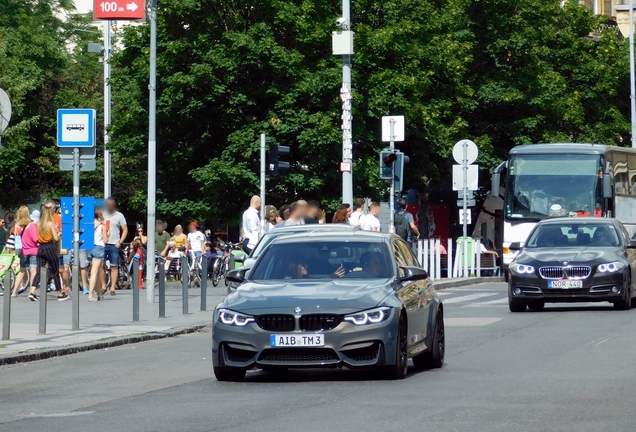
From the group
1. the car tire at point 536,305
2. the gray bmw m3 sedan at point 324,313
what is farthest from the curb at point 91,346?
the car tire at point 536,305

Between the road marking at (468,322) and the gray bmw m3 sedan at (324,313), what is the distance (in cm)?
729

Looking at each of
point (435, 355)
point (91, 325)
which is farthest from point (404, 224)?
point (435, 355)

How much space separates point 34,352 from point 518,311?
32.1 ft

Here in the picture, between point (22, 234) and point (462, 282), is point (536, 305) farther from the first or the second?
point (462, 282)

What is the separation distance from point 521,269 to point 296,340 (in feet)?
36.4

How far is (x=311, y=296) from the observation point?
12648 millimetres

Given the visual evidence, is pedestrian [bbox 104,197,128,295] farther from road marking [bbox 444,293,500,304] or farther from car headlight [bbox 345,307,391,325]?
car headlight [bbox 345,307,391,325]

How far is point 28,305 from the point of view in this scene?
27328 mm

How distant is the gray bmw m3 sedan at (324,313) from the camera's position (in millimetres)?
12469

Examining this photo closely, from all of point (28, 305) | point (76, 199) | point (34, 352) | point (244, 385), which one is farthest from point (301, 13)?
point (244, 385)

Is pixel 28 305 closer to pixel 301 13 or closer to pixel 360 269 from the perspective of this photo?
pixel 360 269

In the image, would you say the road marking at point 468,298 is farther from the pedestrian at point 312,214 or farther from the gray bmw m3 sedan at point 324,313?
the gray bmw m3 sedan at point 324,313

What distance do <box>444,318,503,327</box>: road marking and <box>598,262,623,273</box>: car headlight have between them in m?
1.97

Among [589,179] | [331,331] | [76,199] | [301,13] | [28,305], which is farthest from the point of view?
[301,13]
